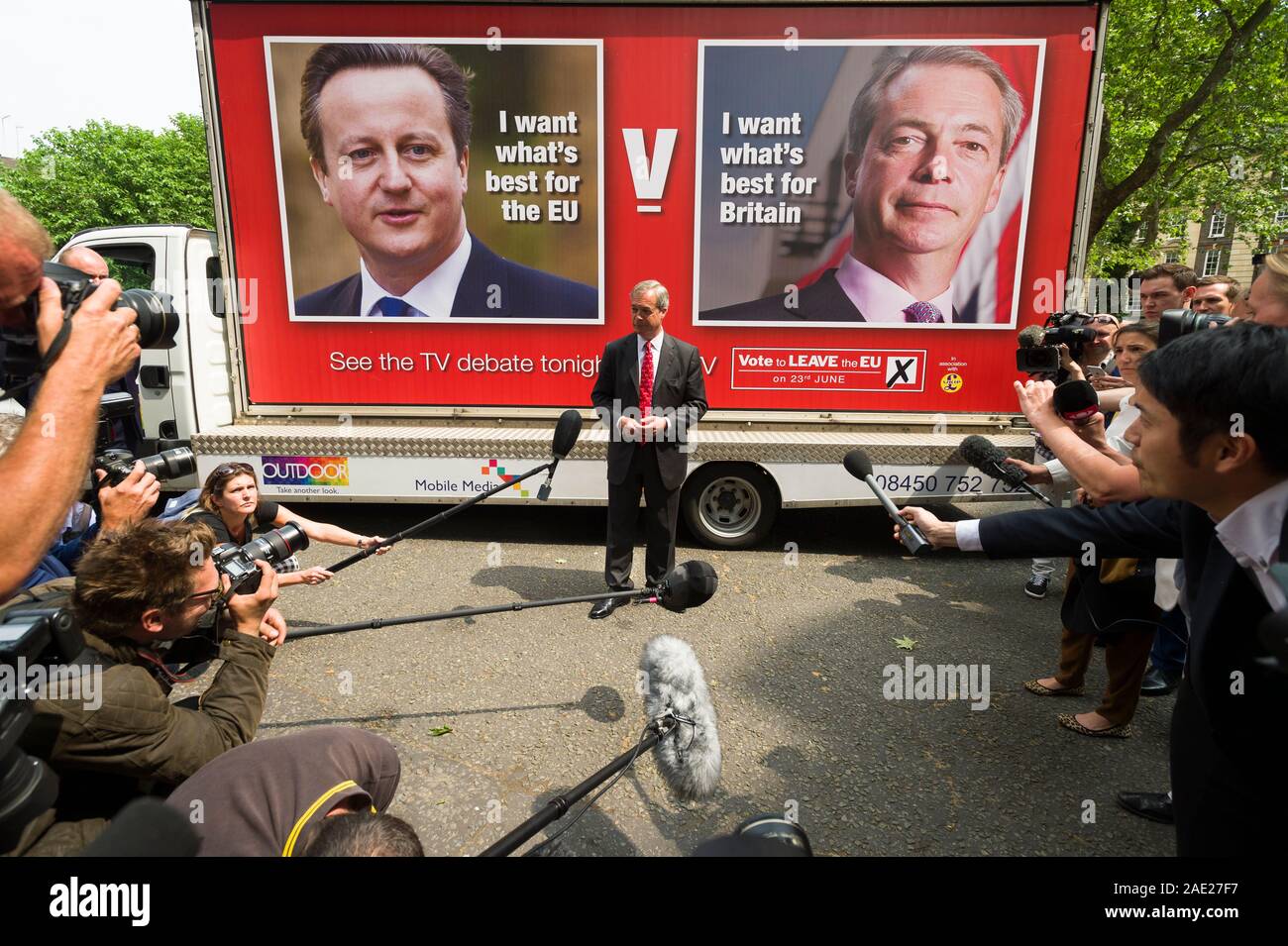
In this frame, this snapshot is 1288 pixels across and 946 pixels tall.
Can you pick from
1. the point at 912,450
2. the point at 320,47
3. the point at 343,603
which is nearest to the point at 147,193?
the point at 320,47

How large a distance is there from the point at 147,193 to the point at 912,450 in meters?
34.4

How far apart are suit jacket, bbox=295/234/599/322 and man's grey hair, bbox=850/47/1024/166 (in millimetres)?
2332

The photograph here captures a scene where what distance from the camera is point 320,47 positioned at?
493 cm

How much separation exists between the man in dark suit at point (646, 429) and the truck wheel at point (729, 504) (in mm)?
861

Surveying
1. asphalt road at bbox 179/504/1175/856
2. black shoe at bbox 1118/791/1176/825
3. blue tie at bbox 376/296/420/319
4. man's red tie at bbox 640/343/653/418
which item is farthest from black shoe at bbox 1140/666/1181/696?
blue tie at bbox 376/296/420/319

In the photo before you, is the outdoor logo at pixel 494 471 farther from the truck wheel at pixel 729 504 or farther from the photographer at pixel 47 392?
the photographer at pixel 47 392

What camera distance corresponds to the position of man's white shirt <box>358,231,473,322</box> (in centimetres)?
522

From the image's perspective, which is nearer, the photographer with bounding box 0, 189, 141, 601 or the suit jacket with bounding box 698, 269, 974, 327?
the photographer with bounding box 0, 189, 141, 601

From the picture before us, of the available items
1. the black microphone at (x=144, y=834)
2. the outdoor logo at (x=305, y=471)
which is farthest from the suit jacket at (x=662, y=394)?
the black microphone at (x=144, y=834)

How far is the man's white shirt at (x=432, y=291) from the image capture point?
17.1 ft

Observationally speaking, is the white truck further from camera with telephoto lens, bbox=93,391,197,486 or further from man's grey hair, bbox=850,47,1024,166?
camera with telephoto lens, bbox=93,391,197,486

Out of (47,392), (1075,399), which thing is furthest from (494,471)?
(1075,399)

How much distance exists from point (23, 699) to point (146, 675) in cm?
65
